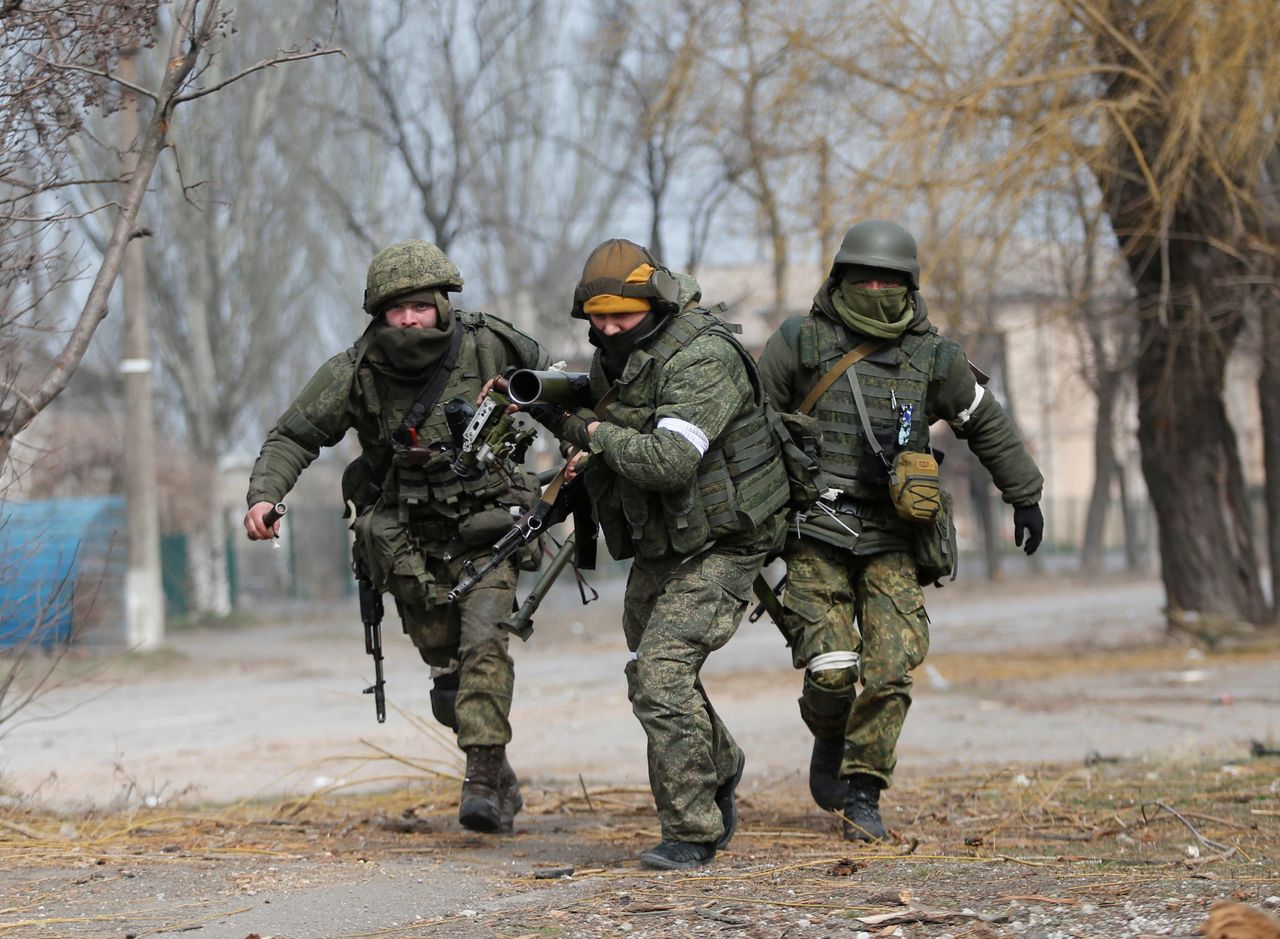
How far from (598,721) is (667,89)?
5269 mm

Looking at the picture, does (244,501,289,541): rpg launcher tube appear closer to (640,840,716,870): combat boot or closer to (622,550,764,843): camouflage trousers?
(622,550,764,843): camouflage trousers

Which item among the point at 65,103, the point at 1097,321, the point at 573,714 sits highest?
the point at 1097,321

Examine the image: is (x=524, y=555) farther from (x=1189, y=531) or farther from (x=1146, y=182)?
(x=1189, y=531)

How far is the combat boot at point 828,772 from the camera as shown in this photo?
5.73m

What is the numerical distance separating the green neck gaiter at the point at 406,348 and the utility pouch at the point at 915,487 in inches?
65.8

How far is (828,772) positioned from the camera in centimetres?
578

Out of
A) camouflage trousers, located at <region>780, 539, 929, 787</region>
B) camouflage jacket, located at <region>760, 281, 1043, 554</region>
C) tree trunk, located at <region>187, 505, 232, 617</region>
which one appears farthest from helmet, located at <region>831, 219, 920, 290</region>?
tree trunk, located at <region>187, 505, 232, 617</region>

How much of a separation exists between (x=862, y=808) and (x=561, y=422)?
1.65 metres

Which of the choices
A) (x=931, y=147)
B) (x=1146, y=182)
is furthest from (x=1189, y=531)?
(x=931, y=147)

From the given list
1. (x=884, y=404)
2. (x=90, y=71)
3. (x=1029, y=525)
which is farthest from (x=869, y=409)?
(x=90, y=71)

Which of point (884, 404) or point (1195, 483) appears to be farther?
point (1195, 483)

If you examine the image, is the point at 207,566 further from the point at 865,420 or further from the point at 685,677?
the point at 685,677

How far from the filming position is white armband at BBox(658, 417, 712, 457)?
4875 millimetres

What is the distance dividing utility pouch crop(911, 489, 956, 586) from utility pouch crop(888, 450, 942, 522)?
0.15 metres
